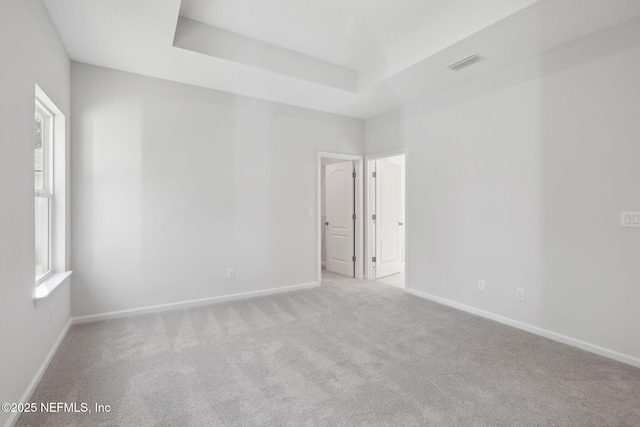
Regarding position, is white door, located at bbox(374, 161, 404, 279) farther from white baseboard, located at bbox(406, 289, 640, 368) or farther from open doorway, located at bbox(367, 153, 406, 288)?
white baseboard, located at bbox(406, 289, 640, 368)

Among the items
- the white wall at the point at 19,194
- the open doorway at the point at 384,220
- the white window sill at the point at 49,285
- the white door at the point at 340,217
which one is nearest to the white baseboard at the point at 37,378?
the white wall at the point at 19,194

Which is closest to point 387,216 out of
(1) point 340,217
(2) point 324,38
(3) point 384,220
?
(3) point 384,220

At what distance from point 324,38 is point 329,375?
10.3 ft

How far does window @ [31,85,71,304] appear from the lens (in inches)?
103

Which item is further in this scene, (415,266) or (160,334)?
(415,266)

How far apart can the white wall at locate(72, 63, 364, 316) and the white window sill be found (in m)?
Result: 0.39

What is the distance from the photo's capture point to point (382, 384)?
82.1 inches

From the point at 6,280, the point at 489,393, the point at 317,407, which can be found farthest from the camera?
the point at 489,393

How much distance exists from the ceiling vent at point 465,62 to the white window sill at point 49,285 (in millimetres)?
4012

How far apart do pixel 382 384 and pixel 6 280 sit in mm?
2313

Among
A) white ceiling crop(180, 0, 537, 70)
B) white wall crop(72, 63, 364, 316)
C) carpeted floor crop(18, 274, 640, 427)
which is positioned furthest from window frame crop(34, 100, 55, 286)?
white ceiling crop(180, 0, 537, 70)

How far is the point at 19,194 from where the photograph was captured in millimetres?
1845

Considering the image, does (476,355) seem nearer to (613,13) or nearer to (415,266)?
(415,266)

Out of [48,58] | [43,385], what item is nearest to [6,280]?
[43,385]
